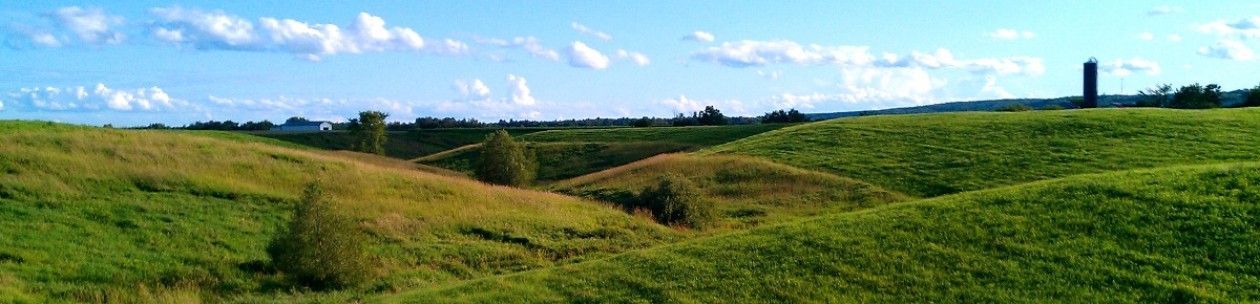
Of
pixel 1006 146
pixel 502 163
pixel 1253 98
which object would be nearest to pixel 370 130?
pixel 502 163

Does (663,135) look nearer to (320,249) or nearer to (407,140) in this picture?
(407,140)

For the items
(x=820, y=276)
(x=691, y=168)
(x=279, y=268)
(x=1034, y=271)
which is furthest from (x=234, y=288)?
(x=691, y=168)

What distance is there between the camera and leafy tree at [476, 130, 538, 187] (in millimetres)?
46094

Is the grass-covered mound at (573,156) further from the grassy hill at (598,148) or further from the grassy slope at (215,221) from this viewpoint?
the grassy slope at (215,221)

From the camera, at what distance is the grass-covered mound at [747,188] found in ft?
101

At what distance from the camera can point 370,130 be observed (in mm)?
83188

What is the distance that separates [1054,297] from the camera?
12.7 metres

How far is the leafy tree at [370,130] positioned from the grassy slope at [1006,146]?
44.0m

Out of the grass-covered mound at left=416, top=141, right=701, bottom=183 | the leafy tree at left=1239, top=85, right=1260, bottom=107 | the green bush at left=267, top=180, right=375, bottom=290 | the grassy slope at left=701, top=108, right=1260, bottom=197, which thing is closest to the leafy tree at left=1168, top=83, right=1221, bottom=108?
the leafy tree at left=1239, top=85, right=1260, bottom=107

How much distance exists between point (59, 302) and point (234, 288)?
3284 millimetres

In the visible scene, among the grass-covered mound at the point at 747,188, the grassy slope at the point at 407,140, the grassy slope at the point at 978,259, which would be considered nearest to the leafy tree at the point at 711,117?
the grassy slope at the point at 407,140

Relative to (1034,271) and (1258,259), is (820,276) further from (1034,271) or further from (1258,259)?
(1258,259)

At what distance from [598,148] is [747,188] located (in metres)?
40.7

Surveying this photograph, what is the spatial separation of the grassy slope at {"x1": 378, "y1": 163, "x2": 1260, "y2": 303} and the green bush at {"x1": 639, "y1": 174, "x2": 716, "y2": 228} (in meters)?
10.0
